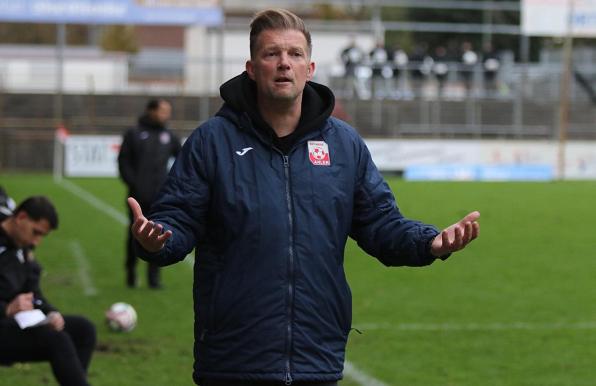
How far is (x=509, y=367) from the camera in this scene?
342 inches

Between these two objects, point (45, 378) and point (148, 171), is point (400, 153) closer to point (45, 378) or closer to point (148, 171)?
point (148, 171)

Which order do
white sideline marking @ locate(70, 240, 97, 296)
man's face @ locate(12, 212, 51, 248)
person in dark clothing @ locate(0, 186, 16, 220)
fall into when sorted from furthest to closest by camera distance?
white sideline marking @ locate(70, 240, 97, 296) < person in dark clothing @ locate(0, 186, 16, 220) < man's face @ locate(12, 212, 51, 248)

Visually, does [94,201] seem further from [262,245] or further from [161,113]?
[262,245]

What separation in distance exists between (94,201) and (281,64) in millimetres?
20921

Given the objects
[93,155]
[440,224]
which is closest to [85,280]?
[440,224]

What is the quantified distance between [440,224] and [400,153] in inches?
643

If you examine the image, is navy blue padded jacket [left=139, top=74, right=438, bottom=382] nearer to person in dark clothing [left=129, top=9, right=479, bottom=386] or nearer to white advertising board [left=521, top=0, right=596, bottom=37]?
person in dark clothing [left=129, top=9, right=479, bottom=386]

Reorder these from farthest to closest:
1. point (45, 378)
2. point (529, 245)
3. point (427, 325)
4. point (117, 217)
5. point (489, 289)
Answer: point (117, 217), point (529, 245), point (489, 289), point (427, 325), point (45, 378)

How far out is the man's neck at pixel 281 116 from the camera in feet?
14.1

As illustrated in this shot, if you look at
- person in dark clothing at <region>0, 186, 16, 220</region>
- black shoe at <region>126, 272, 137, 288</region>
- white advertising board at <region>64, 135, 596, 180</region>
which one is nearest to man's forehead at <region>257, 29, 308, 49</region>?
person in dark clothing at <region>0, 186, 16, 220</region>

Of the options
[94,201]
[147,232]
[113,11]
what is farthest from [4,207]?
[113,11]

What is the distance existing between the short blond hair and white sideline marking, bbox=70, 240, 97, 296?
8314mm

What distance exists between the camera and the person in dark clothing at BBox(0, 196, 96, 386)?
668cm

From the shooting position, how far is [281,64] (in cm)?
421
